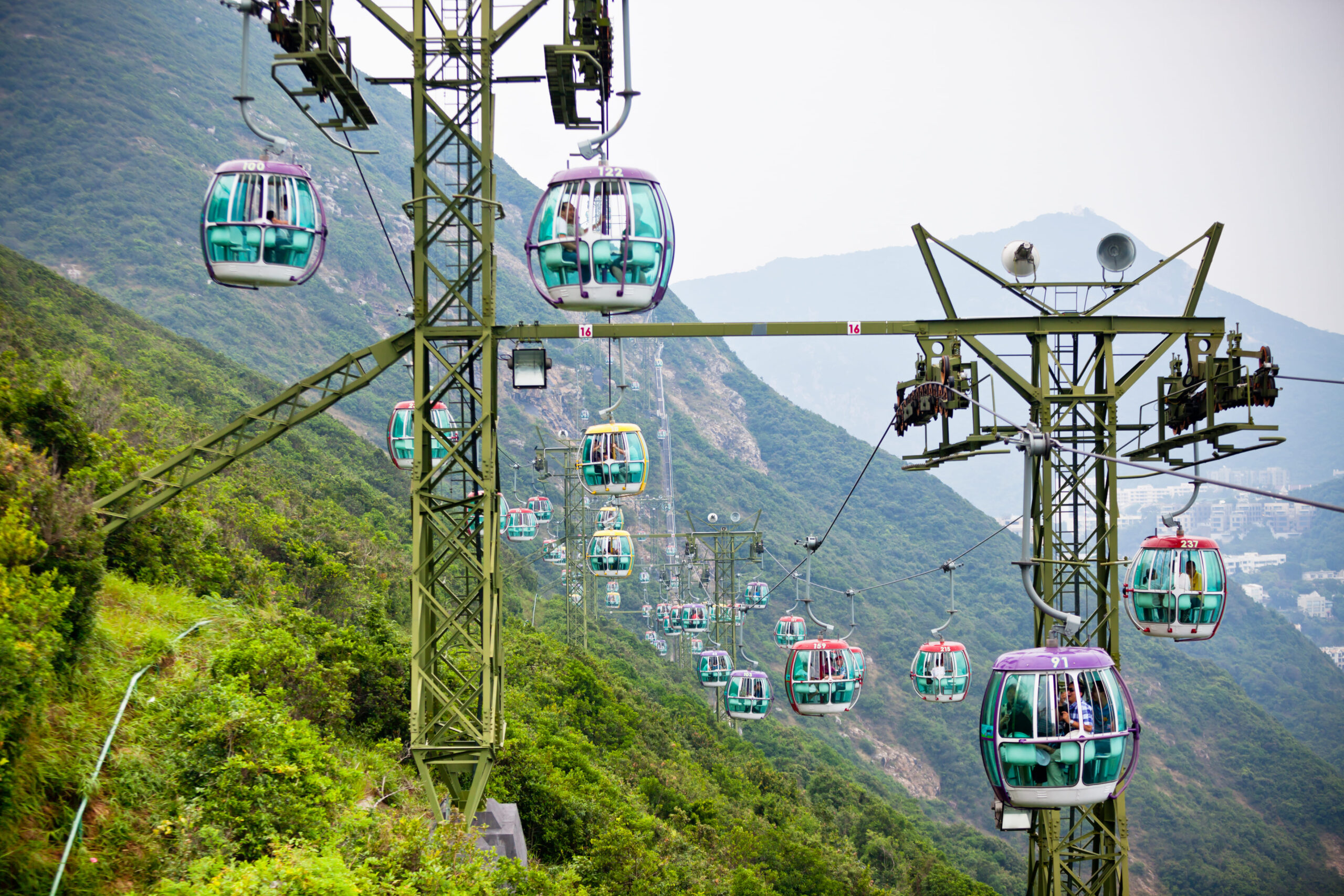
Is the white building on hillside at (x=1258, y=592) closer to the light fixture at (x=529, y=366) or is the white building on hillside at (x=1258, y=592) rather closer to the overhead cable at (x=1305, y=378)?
the overhead cable at (x=1305, y=378)

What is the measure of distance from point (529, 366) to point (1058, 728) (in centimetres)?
690

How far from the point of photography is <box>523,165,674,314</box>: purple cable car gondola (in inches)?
397

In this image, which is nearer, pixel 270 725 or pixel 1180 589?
pixel 270 725

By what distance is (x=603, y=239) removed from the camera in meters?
10.1

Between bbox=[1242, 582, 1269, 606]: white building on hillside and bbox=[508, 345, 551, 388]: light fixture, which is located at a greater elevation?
bbox=[508, 345, 551, 388]: light fixture

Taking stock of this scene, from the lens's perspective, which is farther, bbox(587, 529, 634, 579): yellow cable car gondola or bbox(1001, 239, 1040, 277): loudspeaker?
bbox(587, 529, 634, 579): yellow cable car gondola

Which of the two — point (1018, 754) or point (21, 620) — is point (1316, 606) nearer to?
point (1018, 754)

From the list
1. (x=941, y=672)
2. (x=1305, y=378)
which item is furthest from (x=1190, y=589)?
(x=941, y=672)

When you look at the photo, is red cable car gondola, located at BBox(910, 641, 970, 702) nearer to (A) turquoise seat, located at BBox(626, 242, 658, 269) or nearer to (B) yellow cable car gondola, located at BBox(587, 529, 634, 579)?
(B) yellow cable car gondola, located at BBox(587, 529, 634, 579)

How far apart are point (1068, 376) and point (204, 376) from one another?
106ft

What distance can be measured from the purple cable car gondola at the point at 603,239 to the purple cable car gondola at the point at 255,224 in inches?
98.0

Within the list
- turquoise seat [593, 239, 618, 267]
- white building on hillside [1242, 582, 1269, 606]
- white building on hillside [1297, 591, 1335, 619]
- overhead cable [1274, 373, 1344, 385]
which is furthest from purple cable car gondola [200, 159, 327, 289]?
white building on hillside [1242, 582, 1269, 606]

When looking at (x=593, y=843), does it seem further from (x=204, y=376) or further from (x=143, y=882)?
(x=204, y=376)

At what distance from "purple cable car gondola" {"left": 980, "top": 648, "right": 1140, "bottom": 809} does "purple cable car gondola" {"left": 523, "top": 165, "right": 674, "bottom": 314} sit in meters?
4.72
